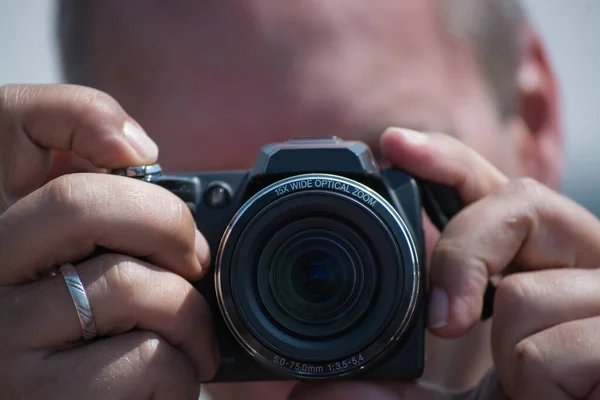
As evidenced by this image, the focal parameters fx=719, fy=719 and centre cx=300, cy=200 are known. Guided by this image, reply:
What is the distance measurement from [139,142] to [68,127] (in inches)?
3.2

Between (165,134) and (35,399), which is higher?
(165,134)

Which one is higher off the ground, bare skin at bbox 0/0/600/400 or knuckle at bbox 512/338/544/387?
bare skin at bbox 0/0/600/400

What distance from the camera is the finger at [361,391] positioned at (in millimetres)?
743

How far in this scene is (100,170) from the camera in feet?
2.80

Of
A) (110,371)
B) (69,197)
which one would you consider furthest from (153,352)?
(69,197)

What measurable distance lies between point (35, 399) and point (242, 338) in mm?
213

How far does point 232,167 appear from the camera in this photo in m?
1.06

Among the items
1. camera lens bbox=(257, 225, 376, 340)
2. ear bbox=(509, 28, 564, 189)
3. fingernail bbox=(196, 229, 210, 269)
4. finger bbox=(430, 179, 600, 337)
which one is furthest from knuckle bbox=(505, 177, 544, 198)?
ear bbox=(509, 28, 564, 189)

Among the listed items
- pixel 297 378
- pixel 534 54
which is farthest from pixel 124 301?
pixel 534 54

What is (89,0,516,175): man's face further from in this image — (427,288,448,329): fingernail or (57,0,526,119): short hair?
(427,288,448,329): fingernail

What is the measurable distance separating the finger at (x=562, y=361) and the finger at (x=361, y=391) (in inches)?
4.4

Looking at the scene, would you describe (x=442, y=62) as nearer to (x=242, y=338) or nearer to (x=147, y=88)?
(x=147, y=88)

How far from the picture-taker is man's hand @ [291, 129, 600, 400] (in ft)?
2.41

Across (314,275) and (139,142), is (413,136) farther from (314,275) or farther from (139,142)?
(139,142)
